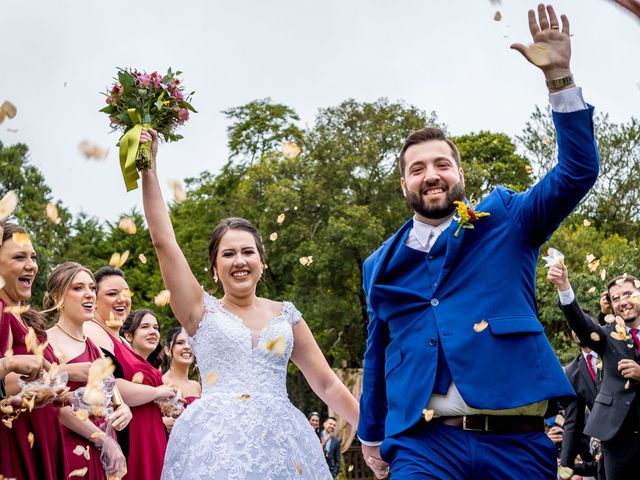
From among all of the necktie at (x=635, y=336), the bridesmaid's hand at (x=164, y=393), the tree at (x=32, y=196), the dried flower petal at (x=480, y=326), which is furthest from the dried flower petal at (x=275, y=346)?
the tree at (x=32, y=196)

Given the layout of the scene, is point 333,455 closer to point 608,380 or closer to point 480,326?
point 608,380

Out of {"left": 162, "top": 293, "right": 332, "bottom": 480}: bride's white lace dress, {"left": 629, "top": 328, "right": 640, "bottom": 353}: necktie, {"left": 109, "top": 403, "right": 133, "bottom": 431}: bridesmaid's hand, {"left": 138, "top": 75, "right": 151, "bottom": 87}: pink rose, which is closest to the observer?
{"left": 162, "top": 293, "right": 332, "bottom": 480}: bride's white lace dress

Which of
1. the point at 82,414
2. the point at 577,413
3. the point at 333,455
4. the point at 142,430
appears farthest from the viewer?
the point at 333,455

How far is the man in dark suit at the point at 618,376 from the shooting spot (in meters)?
8.33

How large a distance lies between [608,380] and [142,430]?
417cm

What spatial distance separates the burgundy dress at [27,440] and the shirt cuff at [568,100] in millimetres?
3322

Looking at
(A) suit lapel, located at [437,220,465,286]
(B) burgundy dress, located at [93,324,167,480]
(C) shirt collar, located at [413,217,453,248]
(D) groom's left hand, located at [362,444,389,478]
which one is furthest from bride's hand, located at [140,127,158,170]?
(B) burgundy dress, located at [93,324,167,480]

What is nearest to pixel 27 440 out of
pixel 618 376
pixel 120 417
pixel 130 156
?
pixel 120 417

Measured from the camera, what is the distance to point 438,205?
15.7 ft

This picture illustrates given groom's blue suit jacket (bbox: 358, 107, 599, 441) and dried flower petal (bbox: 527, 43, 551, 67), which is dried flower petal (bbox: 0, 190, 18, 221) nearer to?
groom's blue suit jacket (bbox: 358, 107, 599, 441)

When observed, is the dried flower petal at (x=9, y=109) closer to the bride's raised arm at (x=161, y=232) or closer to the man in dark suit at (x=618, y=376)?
the bride's raised arm at (x=161, y=232)

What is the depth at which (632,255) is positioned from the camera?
29.6 meters

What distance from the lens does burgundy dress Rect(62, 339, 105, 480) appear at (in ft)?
20.9

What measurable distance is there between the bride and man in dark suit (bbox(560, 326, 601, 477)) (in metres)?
4.87
